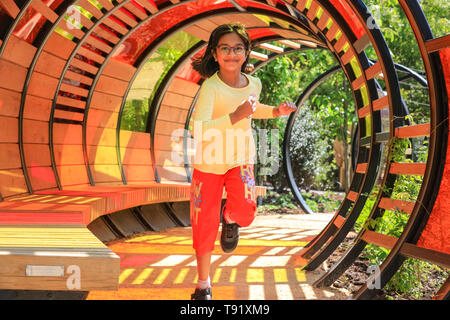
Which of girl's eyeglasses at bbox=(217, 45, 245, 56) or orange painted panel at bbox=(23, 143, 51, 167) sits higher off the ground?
girl's eyeglasses at bbox=(217, 45, 245, 56)

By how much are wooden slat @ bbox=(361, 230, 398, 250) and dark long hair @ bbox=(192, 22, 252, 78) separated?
143cm

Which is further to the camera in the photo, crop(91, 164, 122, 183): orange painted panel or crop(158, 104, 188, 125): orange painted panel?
crop(158, 104, 188, 125): orange painted panel

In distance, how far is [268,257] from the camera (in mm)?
5855

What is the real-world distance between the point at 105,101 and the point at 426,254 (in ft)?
21.4

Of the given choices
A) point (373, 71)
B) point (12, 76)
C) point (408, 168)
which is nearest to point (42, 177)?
point (12, 76)

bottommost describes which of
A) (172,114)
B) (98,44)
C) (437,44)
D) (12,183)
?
(12,183)

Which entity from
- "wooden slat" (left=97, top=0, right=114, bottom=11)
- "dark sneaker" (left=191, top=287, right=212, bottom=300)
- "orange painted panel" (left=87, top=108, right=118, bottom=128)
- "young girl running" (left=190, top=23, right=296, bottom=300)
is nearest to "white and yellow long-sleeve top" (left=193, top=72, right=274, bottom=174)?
"young girl running" (left=190, top=23, right=296, bottom=300)

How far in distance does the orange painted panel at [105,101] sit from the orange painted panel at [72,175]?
1.03 metres

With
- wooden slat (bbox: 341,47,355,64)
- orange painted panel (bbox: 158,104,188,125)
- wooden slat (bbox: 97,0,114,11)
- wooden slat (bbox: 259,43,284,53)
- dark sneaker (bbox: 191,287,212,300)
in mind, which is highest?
wooden slat (bbox: 259,43,284,53)

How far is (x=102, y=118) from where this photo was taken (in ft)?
28.2

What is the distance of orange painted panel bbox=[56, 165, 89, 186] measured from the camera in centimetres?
751

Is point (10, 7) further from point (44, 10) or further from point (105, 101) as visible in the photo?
point (105, 101)

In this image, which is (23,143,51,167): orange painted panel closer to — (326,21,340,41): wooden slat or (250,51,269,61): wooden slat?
(326,21,340,41): wooden slat
